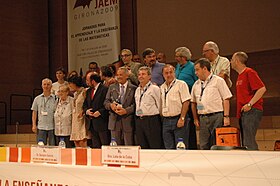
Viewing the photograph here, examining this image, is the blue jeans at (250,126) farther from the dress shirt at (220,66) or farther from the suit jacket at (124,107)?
the suit jacket at (124,107)

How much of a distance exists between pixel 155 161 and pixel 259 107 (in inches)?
71.8

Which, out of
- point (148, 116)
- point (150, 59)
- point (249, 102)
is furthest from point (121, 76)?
point (249, 102)

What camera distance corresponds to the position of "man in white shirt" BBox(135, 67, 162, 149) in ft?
14.2

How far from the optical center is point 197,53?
7691mm

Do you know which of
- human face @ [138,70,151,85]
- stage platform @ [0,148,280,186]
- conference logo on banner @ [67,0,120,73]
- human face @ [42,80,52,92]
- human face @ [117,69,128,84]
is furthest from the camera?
conference logo on banner @ [67,0,120,73]

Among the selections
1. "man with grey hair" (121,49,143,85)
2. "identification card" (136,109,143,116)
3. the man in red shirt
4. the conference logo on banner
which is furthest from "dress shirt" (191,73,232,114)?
the conference logo on banner

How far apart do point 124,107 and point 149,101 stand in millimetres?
395

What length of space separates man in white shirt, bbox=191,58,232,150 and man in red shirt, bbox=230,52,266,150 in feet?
0.49

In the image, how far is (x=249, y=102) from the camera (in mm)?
3846

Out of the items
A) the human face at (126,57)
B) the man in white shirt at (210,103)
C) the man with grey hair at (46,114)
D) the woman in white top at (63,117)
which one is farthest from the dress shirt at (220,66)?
the man with grey hair at (46,114)

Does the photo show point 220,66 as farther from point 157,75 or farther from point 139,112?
point 139,112

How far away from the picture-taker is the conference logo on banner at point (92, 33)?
848 centimetres

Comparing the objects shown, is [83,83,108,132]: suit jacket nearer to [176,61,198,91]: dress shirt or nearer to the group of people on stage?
the group of people on stage

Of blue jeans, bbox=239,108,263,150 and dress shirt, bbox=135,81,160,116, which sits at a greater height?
dress shirt, bbox=135,81,160,116
